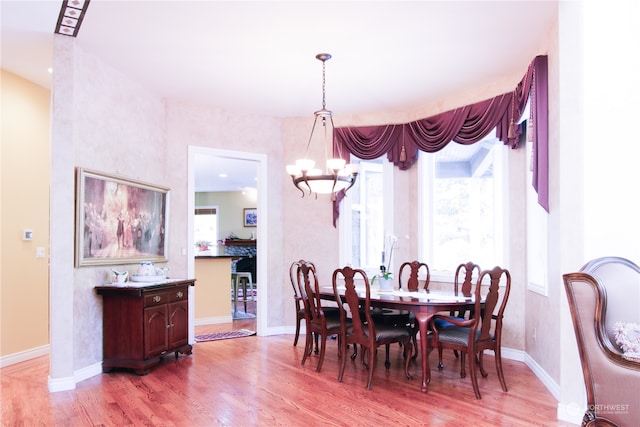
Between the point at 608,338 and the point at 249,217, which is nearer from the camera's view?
the point at 608,338

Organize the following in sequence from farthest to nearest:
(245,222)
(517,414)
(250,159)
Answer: (245,222) → (250,159) → (517,414)

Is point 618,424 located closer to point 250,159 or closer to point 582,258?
point 582,258

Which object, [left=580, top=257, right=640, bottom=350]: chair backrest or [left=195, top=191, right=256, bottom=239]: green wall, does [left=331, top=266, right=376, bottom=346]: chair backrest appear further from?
[left=195, top=191, right=256, bottom=239]: green wall

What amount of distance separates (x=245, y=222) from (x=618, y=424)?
1130 cm

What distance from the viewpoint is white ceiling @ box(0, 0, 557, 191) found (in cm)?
332

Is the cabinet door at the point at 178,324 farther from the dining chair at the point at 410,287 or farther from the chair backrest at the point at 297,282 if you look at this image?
the dining chair at the point at 410,287

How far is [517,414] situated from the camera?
3.11 meters

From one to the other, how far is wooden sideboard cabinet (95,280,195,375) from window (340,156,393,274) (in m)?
2.42

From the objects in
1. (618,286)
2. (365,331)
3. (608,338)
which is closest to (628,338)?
(608,338)

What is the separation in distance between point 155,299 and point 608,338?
3.55 meters

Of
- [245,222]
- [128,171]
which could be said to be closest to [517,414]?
[128,171]

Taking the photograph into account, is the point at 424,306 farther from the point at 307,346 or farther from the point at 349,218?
the point at 349,218

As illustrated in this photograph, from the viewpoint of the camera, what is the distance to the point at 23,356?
4.60 m

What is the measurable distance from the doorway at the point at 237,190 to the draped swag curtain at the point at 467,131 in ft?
3.28
